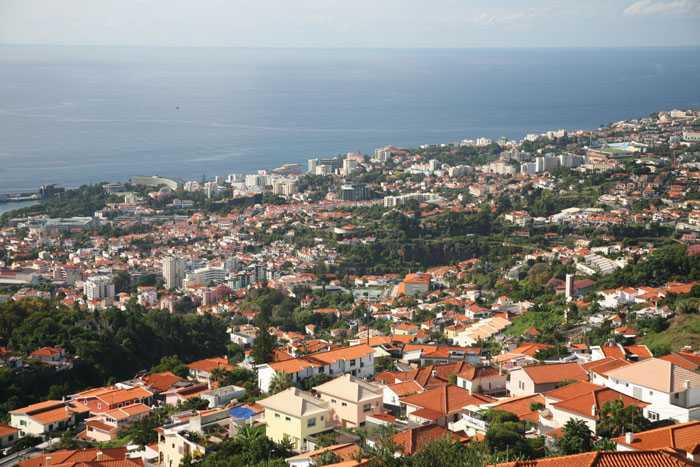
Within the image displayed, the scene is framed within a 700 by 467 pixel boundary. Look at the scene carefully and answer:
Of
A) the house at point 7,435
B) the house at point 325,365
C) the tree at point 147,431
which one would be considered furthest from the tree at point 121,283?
the tree at point 147,431

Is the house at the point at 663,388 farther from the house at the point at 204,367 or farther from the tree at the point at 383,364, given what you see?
the house at the point at 204,367

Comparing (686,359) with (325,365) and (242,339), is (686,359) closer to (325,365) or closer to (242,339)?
(325,365)

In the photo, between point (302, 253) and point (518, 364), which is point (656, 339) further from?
point (302, 253)

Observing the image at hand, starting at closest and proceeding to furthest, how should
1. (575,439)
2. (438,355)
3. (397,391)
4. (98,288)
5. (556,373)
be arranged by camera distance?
(575,439) → (556,373) → (397,391) → (438,355) → (98,288)

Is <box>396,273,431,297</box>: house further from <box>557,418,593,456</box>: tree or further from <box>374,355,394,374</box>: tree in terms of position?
<box>557,418,593,456</box>: tree

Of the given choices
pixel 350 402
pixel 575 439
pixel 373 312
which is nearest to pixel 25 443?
pixel 350 402

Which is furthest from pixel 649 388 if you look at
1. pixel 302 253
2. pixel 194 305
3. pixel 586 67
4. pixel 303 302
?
pixel 586 67

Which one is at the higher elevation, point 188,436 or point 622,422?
point 622,422
